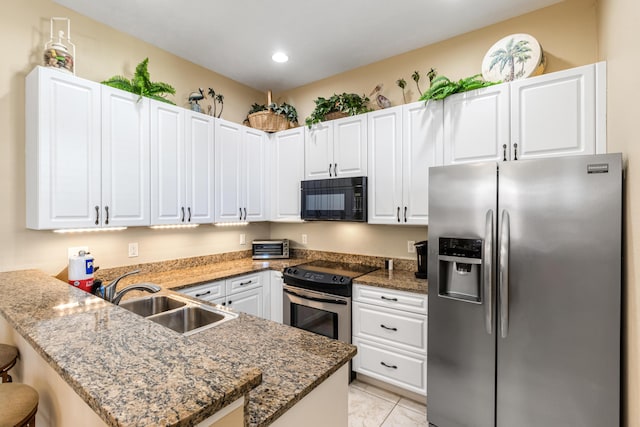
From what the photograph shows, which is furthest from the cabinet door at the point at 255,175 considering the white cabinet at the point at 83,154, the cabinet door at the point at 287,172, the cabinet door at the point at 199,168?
the white cabinet at the point at 83,154

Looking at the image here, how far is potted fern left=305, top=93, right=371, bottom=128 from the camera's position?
292 centimetres

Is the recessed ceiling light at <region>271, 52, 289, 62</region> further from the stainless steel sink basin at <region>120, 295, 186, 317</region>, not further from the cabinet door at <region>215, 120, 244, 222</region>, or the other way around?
the stainless steel sink basin at <region>120, 295, 186, 317</region>

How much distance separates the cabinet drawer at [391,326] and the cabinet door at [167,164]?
71.4 inches

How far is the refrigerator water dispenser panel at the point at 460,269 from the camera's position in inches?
73.6

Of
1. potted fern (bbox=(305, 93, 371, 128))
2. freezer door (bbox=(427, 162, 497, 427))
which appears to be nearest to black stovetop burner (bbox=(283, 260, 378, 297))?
freezer door (bbox=(427, 162, 497, 427))

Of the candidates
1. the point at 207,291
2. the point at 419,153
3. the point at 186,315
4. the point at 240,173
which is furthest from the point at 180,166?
the point at 419,153

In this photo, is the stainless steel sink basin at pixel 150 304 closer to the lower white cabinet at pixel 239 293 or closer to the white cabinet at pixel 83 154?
the lower white cabinet at pixel 239 293

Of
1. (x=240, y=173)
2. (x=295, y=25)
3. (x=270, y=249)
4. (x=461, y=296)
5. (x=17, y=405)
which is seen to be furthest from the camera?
(x=270, y=249)

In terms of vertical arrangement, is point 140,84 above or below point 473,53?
below

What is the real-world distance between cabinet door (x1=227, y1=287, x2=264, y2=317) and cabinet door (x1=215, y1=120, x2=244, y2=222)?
776 millimetres

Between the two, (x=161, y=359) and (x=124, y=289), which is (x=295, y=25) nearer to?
(x=124, y=289)

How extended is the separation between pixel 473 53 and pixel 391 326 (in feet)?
7.97

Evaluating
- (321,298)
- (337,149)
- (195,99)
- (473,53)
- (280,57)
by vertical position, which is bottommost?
(321,298)

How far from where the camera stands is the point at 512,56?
2.29 m
